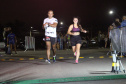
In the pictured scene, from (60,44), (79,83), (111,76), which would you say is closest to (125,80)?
(111,76)

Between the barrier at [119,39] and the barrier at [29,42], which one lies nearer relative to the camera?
the barrier at [119,39]

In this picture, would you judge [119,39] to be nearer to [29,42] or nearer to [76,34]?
[76,34]

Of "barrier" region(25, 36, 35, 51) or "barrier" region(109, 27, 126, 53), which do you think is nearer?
"barrier" region(109, 27, 126, 53)

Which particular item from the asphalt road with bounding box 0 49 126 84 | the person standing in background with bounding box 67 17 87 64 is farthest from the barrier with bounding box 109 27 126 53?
the person standing in background with bounding box 67 17 87 64

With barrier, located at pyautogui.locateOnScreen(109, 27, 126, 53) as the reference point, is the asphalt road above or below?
below

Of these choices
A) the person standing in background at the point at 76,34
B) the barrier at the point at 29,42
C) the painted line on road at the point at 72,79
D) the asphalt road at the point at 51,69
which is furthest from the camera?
the barrier at the point at 29,42

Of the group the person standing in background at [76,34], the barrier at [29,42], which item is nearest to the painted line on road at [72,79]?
the person standing in background at [76,34]

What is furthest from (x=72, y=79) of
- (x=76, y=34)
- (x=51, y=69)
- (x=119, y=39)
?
(x=119, y=39)

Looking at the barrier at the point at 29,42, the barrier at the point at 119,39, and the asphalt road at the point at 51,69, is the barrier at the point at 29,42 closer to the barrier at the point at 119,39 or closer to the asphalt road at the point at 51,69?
the asphalt road at the point at 51,69

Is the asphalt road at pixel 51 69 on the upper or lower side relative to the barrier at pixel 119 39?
lower

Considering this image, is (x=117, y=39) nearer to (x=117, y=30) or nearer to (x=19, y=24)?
(x=117, y=30)

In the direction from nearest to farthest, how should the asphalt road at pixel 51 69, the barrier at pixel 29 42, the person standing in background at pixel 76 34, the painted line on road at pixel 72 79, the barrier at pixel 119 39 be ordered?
the painted line on road at pixel 72 79
the asphalt road at pixel 51 69
the barrier at pixel 119 39
the person standing in background at pixel 76 34
the barrier at pixel 29 42

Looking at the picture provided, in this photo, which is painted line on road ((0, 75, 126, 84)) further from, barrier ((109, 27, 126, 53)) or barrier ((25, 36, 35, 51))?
barrier ((25, 36, 35, 51))

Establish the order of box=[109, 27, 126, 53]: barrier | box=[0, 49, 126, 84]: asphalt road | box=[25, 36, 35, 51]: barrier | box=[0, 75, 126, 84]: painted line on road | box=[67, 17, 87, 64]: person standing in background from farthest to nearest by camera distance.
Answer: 1. box=[25, 36, 35, 51]: barrier
2. box=[67, 17, 87, 64]: person standing in background
3. box=[109, 27, 126, 53]: barrier
4. box=[0, 49, 126, 84]: asphalt road
5. box=[0, 75, 126, 84]: painted line on road
